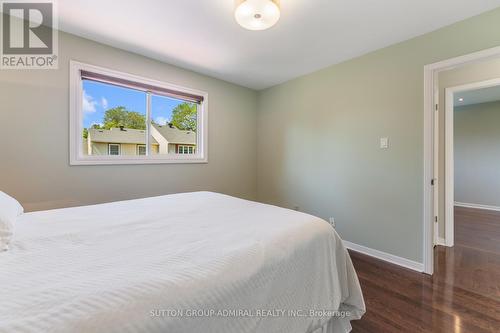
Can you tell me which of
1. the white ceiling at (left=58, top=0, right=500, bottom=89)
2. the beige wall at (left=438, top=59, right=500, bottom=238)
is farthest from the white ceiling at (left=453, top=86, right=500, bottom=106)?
the white ceiling at (left=58, top=0, right=500, bottom=89)

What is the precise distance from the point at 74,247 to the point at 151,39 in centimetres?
215

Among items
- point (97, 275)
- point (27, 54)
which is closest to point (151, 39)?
point (27, 54)

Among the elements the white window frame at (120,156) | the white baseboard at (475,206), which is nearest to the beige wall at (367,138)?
the white window frame at (120,156)

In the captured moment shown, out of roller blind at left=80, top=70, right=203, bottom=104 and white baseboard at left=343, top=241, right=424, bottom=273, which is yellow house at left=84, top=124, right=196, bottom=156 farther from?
white baseboard at left=343, top=241, right=424, bottom=273

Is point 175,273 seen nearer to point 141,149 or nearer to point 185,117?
point 141,149

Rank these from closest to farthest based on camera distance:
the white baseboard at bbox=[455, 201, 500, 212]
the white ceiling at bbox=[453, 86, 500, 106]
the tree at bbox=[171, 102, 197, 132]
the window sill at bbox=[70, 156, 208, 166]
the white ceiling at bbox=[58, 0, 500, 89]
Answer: the white ceiling at bbox=[58, 0, 500, 89] → the window sill at bbox=[70, 156, 208, 166] → the tree at bbox=[171, 102, 197, 132] → the white ceiling at bbox=[453, 86, 500, 106] → the white baseboard at bbox=[455, 201, 500, 212]

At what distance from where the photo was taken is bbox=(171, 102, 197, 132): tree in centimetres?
312

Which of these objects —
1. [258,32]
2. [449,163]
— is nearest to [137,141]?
[258,32]

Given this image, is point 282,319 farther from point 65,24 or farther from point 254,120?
point 254,120

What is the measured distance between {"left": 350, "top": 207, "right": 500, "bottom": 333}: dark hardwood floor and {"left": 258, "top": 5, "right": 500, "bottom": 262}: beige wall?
0.97 feet

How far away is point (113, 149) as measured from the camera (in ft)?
8.41

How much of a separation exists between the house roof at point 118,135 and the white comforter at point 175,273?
1.16 meters

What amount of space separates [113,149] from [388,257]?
3334 mm

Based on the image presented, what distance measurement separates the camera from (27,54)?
2027mm
